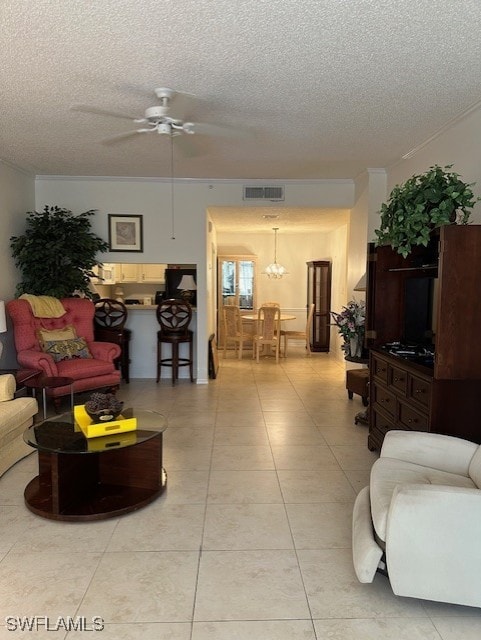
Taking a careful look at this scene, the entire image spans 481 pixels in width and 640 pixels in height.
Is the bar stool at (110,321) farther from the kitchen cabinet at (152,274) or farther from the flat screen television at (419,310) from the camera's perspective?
the flat screen television at (419,310)

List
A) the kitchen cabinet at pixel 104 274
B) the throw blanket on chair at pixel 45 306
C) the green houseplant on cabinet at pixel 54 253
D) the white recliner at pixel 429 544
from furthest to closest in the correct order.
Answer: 1. the kitchen cabinet at pixel 104 274
2. the green houseplant on cabinet at pixel 54 253
3. the throw blanket on chair at pixel 45 306
4. the white recliner at pixel 429 544

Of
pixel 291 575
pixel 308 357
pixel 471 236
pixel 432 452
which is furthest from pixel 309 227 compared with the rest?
pixel 291 575

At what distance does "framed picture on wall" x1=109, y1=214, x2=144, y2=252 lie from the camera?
586cm

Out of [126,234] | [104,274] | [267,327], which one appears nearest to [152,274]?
[104,274]

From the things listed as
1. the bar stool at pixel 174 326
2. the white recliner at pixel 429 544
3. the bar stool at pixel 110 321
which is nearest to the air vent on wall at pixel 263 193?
the bar stool at pixel 174 326

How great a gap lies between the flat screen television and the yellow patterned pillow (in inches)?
132

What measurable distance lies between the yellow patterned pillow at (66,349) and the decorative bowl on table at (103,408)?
6.66ft

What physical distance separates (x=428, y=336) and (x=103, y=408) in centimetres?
233

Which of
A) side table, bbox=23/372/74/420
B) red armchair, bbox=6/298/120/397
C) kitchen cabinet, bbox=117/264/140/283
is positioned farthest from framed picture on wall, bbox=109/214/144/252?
side table, bbox=23/372/74/420

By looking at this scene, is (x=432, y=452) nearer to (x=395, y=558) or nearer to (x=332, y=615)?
(x=395, y=558)

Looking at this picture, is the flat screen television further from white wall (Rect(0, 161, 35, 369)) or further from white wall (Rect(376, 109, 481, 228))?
white wall (Rect(0, 161, 35, 369))

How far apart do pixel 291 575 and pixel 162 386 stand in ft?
12.8

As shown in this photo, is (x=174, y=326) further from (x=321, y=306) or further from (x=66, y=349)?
(x=321, y=306)

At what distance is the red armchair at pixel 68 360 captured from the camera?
14.5ft
